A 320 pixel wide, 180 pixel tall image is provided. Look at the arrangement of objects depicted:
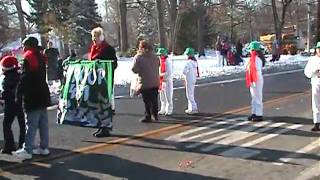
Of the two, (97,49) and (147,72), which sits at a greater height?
(97,49)

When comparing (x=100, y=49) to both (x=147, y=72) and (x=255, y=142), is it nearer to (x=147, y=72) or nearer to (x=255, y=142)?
(x=147, y=72)

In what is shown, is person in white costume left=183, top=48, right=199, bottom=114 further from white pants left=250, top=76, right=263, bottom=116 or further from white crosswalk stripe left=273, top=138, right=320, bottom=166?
white crosswalk stripe left=273, top=138, right=320, bottom=166

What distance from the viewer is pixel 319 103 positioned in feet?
32.8

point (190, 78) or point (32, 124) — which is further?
point (190, 78)

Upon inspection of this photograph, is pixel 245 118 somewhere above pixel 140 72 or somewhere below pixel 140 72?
below

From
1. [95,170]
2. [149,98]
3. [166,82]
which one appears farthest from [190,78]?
[95,170]

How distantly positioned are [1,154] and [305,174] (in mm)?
4494

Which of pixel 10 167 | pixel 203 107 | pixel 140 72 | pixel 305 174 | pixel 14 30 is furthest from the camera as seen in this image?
pixel 14 30

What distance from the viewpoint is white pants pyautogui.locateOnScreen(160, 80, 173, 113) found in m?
12.8

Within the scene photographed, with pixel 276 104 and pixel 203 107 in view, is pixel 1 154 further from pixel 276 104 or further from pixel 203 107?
pixel 276 104

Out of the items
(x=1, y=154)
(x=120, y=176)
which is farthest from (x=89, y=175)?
(x=1, y=154)

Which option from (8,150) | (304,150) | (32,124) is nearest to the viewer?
(32,124)

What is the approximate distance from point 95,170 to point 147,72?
4.27 meters

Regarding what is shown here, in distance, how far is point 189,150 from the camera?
864 cm
